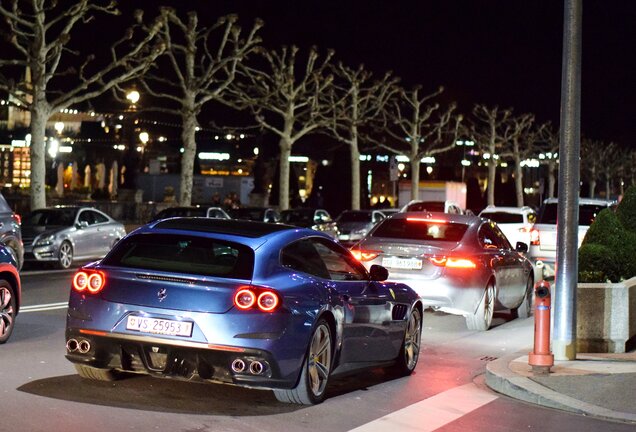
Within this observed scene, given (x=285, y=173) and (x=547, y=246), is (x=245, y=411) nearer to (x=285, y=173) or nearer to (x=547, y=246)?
(x=547, y=246)

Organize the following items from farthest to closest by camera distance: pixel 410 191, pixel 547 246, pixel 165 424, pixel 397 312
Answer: pixel 410 191 → pixel 547 246 → pixel 397 312 → pixel 165 424

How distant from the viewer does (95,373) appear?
9.31m

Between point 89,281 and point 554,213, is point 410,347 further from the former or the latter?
point 554,213

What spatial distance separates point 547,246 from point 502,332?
9831mm

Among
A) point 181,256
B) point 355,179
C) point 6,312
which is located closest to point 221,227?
point 181,256

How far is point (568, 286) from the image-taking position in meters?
11.8

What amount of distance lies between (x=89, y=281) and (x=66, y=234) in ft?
56.0

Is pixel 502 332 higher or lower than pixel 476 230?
lower

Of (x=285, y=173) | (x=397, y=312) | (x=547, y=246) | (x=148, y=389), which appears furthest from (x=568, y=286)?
(x=285, y=173)

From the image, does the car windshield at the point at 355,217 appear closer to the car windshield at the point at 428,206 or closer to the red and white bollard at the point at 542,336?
the car windshield at the point at 428,206

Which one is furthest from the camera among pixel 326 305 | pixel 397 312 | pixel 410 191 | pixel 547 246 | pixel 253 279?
pixel 410 191

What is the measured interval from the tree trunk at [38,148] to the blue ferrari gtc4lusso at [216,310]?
2785 cm

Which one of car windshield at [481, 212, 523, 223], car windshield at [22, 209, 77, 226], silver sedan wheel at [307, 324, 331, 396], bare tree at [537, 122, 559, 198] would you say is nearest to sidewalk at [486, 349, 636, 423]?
silver sedan wheel at [307, 324, 331, 396]

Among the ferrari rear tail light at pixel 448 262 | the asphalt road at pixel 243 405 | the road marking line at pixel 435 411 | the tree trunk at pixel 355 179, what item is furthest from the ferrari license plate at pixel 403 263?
the tree trunk at pixel 355 179
